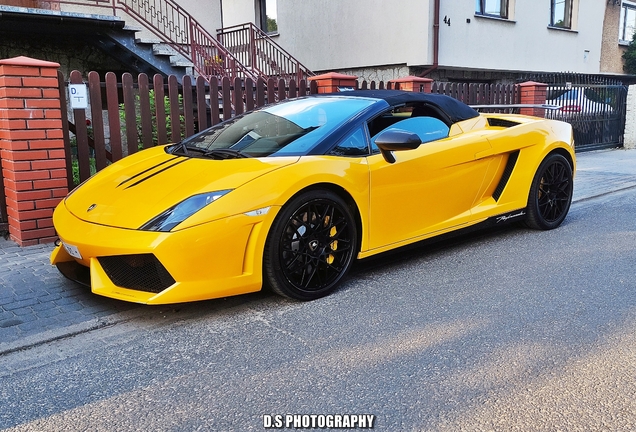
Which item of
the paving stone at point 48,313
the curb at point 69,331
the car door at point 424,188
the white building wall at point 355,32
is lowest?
the curb at point 69,331

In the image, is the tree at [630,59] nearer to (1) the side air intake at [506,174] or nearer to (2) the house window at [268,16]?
(2) the house window at [268,16]

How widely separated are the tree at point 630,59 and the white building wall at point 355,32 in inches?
426

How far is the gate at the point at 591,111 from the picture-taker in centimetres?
1265

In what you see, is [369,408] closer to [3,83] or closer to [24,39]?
[3,83]

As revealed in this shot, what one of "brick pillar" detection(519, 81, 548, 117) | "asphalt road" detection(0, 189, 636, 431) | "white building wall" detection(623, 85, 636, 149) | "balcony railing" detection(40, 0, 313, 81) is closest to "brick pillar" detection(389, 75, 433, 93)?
"brick pillar" detection(519, 81, 548, 117)

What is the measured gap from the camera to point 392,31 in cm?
1439

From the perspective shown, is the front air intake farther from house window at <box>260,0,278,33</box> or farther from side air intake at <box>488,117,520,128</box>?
house window at <box>260,0,278,33</box>

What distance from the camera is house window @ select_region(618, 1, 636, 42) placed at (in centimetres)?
2084

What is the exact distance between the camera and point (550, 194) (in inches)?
218

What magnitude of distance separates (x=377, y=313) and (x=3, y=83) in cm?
366

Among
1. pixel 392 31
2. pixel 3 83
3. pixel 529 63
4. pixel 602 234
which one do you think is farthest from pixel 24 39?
pixel 529 63

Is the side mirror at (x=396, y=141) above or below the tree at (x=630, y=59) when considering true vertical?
below

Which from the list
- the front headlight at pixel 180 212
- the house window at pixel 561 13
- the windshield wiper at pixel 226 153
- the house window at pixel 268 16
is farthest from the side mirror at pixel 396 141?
the house window at pixel 561 13

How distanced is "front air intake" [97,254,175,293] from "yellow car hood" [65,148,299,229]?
0.64ft
